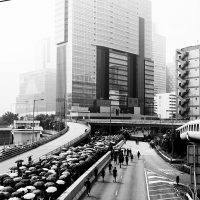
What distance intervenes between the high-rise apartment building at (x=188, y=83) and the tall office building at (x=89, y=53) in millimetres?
73257

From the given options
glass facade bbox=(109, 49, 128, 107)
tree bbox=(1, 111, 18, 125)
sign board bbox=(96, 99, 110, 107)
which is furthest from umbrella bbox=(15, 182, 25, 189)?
glass facade bbox=(109, 49, 128, 107)

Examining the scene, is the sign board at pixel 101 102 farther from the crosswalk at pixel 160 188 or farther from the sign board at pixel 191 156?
the sign board at pixel 191 156

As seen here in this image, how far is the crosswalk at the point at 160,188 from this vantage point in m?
28.9

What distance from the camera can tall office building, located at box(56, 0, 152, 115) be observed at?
568 ft

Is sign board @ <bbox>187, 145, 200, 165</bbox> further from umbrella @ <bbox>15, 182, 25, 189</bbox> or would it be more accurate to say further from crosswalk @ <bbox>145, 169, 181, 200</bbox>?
crosswalk @ <bbox>145, 169, 181, 200</bbox>

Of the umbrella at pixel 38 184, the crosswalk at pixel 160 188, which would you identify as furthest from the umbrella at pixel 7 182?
the crosswalk at pixel 160 188

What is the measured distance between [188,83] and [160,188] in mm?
79552

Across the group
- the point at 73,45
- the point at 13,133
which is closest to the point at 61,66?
the point at 73,45

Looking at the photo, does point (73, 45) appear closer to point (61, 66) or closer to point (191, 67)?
point (61, 66)

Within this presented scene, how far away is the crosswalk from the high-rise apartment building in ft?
227

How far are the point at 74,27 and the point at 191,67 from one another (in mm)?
81853

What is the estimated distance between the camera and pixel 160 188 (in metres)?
32.5

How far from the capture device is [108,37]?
623 feet

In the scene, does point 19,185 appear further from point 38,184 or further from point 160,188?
point 160,188
